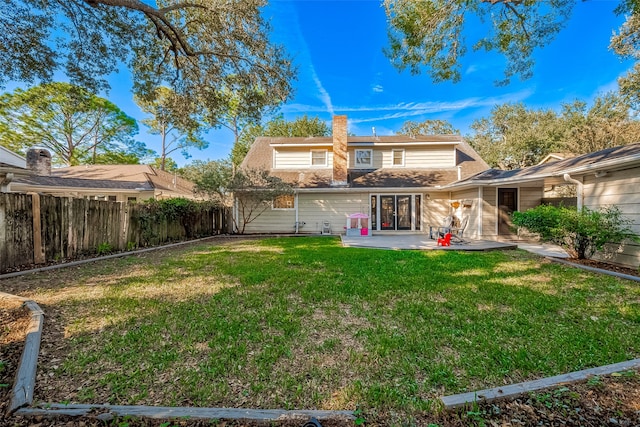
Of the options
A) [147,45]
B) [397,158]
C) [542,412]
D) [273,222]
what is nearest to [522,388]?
[542,412]

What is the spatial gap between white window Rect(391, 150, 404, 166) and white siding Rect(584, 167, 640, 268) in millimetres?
8902

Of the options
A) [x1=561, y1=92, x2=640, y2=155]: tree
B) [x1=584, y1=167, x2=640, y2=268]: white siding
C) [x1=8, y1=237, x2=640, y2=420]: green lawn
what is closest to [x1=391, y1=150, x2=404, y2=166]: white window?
[x1=584, y1=167, x2=640, y2=268]: white siding

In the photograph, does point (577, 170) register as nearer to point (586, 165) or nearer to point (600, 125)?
point (586, 165)

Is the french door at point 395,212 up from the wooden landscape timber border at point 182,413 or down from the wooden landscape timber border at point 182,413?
up

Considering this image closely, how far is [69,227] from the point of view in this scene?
22.1ft

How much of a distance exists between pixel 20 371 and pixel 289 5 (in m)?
10.7

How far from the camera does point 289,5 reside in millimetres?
8867

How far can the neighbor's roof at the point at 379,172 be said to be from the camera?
14.0m

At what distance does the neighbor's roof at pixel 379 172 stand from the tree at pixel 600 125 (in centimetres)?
999

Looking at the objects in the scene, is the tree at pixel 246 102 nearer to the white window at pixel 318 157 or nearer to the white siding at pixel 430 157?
the white window at pixel 318 157

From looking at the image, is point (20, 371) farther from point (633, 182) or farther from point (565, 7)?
point (565, 7)

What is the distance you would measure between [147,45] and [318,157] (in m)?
9.21

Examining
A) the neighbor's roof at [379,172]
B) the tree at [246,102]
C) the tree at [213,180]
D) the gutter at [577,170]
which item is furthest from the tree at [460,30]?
the tree at [213,180]

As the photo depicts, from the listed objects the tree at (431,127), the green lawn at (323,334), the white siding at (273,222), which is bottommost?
the green lawn at (323,334)
